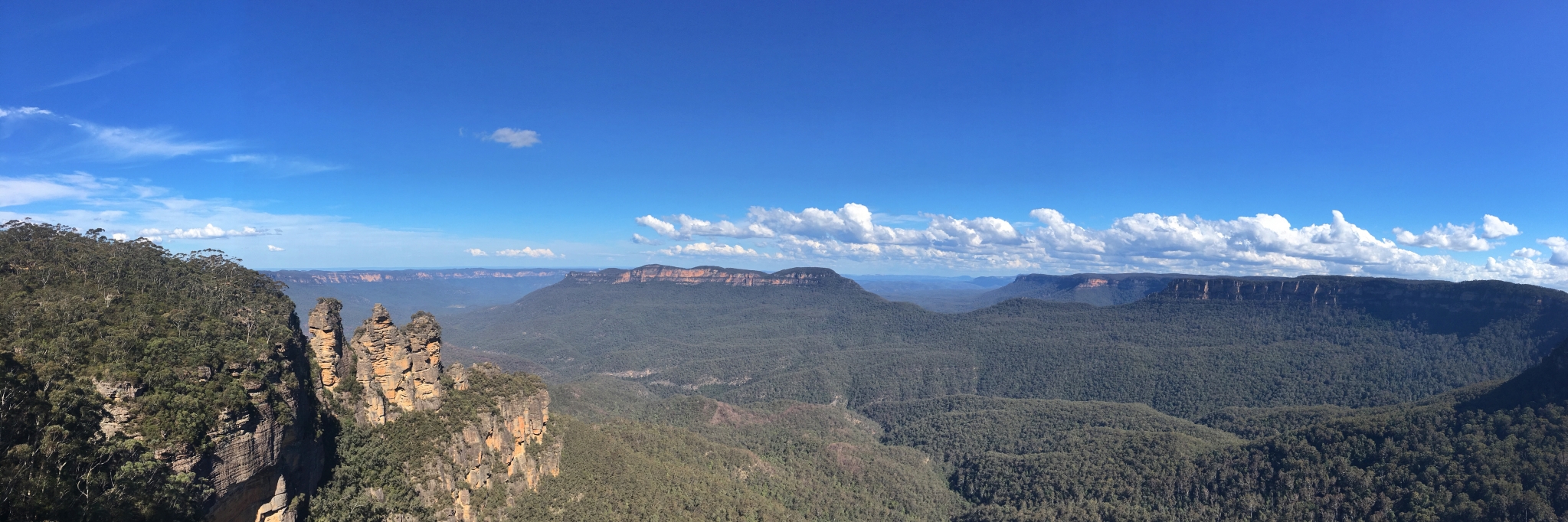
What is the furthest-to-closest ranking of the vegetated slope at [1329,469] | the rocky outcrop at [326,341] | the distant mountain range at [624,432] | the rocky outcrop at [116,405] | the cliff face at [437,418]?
the vegetated slope at [1329,469]
the cliff face at [437,418]
the rocky outcrop at [326,341]
the distant mountain range at [624,432]
the rocky outcrop at [116,405]

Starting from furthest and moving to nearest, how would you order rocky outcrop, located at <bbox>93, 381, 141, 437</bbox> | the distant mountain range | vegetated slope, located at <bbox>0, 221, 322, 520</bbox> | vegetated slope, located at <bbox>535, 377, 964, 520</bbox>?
1. vegetated slope, located at <bbox>535, 377, 964, 520</bbox>
2. the distant mountain range
3. rocky outcrop, located at <bbox>93, 381, 141, 437</bbox>
4. vegetated slope, located at <bbox>0, 221, 322, 520</bbox>

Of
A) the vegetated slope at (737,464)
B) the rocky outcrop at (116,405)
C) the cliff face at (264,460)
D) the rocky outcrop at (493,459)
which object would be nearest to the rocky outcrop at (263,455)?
the cliff face at (264,460)

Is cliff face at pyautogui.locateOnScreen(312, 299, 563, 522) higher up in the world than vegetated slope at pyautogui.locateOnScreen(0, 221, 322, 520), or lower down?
lower down

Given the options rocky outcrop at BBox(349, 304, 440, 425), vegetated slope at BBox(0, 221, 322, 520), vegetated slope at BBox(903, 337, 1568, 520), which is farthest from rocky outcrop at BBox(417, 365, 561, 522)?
vegetated slope at BBox(903, 337, 1568, 520)

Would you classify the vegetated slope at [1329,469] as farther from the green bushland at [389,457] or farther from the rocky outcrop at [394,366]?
the rocky outcrop at [394,366]

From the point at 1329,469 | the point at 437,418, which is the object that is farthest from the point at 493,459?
the point at 1329,469

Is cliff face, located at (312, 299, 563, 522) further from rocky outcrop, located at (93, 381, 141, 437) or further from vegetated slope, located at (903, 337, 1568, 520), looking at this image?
vegetated slope, located at (903, 337, 1568, 520)

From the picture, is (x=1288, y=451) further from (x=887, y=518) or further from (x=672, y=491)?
(x=672, y=491)
